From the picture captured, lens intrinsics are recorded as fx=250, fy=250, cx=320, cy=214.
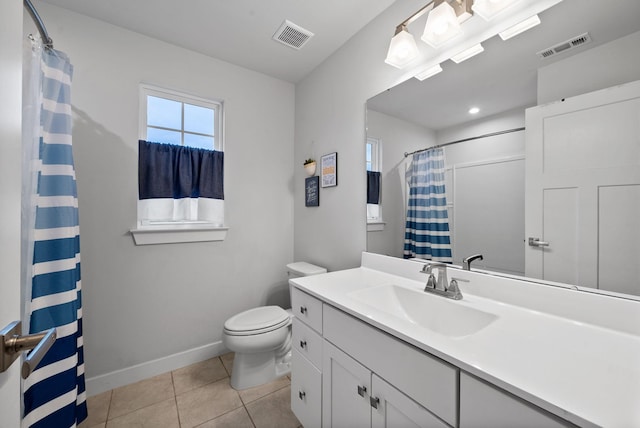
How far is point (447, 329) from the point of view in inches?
39.5

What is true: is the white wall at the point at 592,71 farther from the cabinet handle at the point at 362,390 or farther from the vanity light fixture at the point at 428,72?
the cabinet handle at the point at 362,390

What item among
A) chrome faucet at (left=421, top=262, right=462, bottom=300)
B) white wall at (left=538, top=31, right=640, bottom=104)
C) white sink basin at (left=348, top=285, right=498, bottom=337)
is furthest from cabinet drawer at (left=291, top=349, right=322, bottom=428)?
white wall at (left=538, top=31, right=640, bottom=104)

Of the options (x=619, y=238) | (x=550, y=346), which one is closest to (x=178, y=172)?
(x=550, y=346)

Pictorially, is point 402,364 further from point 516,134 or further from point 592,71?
point 592,71

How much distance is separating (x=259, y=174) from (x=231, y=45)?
999 millimetres

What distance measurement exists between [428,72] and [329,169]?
3.00 ft

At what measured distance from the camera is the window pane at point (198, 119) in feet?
6.63

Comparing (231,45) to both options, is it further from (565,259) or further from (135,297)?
(565,259)

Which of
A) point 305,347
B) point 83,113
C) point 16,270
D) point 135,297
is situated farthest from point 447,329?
point 83,113

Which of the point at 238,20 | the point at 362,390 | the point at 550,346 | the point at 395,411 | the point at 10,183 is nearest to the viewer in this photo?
the point at 10,183

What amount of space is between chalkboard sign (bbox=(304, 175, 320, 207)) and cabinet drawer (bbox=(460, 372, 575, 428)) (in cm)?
163

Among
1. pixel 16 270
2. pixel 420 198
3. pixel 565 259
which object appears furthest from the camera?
pixel 420 198

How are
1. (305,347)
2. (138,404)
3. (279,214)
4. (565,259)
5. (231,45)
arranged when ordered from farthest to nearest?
(279,214) → (231,45) → (138,404) → (305,347) → (565,259)

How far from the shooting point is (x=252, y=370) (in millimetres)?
1709
